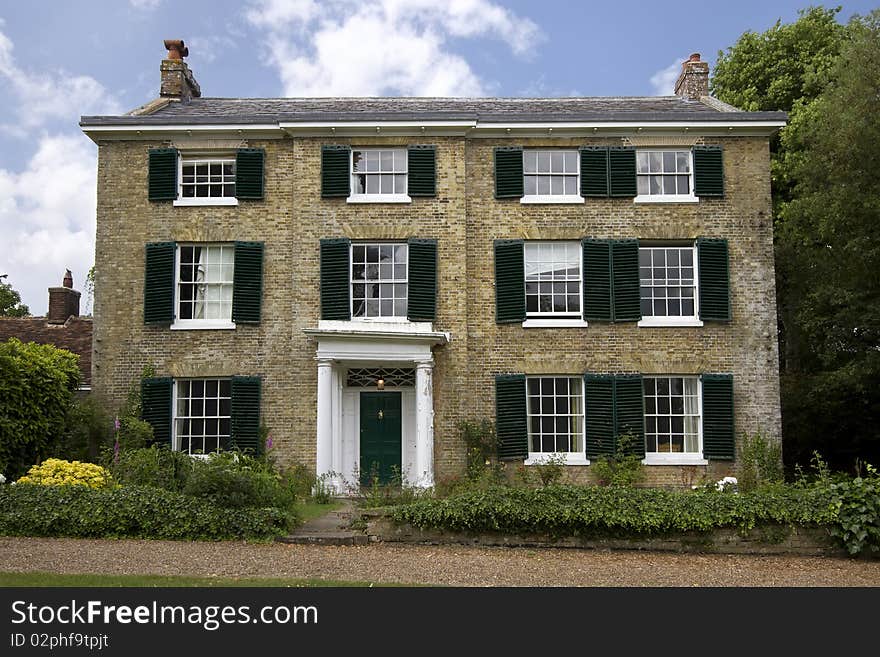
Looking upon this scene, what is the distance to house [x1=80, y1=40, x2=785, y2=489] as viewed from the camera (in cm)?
1798

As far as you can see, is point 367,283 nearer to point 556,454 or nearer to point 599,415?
point 556,454

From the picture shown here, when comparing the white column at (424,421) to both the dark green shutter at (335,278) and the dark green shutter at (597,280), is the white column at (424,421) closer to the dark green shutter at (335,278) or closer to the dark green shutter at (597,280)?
the dark green shutter at (335,278)

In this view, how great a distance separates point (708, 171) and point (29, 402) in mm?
14707

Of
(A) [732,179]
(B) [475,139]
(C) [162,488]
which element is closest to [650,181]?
(A) [732,179]

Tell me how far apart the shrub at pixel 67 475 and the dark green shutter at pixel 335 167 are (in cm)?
756

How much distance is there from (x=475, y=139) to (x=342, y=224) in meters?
3.55

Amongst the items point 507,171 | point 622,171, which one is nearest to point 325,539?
point 507,171

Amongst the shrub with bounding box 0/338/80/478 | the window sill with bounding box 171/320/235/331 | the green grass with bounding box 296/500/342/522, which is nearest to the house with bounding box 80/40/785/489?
the window sill with bounding box 171/320/235/331

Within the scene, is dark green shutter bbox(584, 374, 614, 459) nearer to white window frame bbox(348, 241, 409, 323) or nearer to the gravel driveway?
white window frame bbox(348, 241, 409, 323)

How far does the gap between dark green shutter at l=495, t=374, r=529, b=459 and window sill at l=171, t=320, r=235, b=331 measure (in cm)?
596

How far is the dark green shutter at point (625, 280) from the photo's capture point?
18325 millimetres

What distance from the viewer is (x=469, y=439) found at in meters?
17.6

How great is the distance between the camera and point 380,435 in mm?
18281
